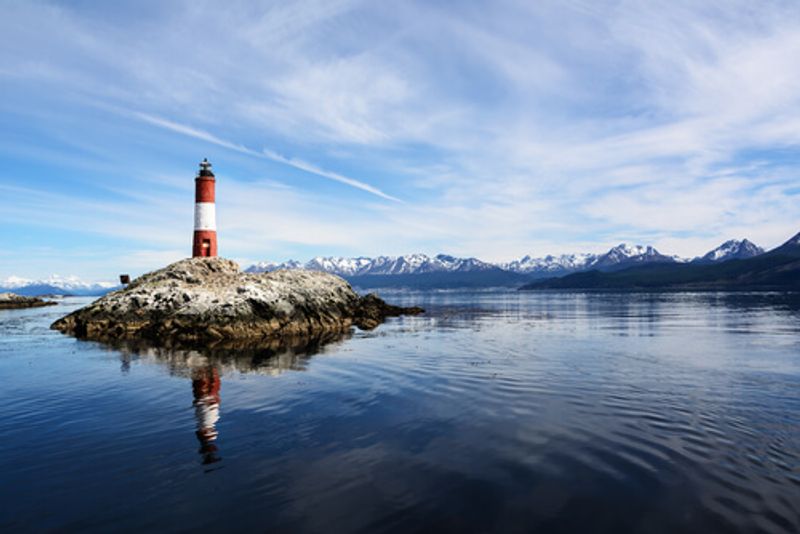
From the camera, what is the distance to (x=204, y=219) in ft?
185

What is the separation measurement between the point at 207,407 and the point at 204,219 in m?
44.8

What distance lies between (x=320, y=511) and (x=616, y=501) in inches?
223

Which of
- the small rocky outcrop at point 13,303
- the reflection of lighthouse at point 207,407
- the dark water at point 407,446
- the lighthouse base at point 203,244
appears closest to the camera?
the dark water at point 407,446

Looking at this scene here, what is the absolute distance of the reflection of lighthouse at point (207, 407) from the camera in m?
12.2

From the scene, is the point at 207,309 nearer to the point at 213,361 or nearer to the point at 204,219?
the point at 213,361

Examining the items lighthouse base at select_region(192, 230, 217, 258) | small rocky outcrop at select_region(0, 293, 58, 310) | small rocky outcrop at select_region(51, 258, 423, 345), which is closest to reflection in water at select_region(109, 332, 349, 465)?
small rocky outcrop at select_region(51, 258, 423, 345)

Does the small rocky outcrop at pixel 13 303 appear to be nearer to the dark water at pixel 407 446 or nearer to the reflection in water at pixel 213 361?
the reflection in water at pixel 213 361

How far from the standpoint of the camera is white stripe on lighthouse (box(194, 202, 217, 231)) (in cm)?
5631

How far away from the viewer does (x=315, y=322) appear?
46.2 meters

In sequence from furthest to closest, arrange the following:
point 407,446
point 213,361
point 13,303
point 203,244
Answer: point 13,303, point 203,244, point 213,361, point 407,446

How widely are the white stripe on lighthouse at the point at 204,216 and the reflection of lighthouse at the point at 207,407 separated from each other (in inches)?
1418

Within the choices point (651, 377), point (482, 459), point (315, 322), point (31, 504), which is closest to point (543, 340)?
point (651, 377)

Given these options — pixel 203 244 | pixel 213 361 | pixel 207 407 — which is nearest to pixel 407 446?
pixel 207 407

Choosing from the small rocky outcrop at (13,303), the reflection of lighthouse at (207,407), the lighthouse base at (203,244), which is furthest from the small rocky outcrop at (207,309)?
the small rocky outcrop at (13,303)
